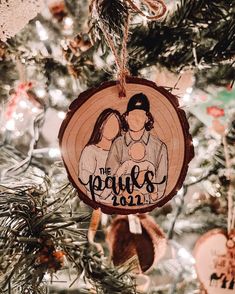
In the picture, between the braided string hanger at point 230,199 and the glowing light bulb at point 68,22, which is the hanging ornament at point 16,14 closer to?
the glowing light bulb at point 68,22

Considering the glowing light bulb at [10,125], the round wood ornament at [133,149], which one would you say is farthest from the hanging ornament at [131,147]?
the glowing light bulb at [10,125]

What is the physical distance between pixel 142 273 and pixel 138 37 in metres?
0.33

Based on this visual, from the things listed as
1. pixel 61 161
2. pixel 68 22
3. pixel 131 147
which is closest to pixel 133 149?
pixel 131 147

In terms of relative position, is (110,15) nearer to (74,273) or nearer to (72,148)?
(72,148)

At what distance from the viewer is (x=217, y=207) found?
2.30 ft

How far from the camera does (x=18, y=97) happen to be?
29.2 inches

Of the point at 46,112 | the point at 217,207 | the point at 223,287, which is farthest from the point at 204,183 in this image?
the point at 46,112

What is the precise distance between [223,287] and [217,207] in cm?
11

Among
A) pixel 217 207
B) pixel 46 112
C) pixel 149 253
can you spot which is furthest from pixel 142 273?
pixel 46 112

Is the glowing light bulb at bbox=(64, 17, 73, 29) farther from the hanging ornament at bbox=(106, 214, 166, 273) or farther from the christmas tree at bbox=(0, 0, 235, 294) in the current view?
the hanging ornament at bbox=(106, 214, 166, 273)

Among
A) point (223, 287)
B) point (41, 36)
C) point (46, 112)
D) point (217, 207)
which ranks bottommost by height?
point (223, 287)

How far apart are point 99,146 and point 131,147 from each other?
45 millimetres

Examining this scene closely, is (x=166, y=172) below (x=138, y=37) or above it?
below

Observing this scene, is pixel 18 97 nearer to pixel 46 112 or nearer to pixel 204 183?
pixel 46 112
